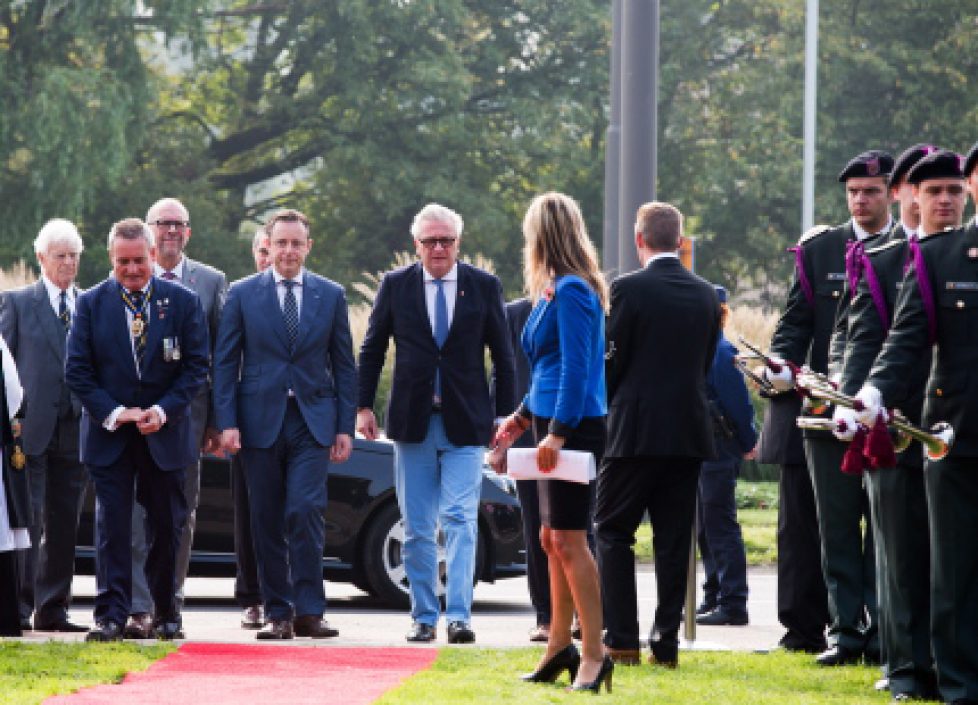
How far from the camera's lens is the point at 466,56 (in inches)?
1610

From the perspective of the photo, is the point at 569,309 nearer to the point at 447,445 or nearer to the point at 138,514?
the point at 447,445

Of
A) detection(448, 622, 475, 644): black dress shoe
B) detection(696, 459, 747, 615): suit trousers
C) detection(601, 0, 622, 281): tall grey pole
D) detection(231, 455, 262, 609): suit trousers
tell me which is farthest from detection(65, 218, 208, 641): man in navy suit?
detection(601, 0, 622, 281): tall grey pole

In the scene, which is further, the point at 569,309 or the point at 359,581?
the point at 359,581

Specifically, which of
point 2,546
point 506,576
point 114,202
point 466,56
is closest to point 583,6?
point 466,56

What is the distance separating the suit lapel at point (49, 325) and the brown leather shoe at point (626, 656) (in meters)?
3.55

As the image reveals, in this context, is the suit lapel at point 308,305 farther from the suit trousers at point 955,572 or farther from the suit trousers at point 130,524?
the suit trousers at point 955,572

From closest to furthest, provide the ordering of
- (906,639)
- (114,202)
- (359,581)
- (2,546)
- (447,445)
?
(906,639), (2,546), (447,445), (359,581), (114,202)

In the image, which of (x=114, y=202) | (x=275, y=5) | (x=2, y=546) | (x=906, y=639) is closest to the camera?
(x=906, y=639)

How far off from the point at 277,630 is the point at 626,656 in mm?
2041

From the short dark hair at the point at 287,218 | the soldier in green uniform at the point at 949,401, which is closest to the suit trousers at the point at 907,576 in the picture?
the soldier in green uniform at the point at 949,401

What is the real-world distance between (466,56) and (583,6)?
2543 mm

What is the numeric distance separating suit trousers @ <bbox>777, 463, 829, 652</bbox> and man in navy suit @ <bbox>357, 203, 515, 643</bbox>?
1.62 m

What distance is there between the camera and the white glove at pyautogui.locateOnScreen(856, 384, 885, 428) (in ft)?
24.4

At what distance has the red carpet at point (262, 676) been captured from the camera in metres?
8.17
